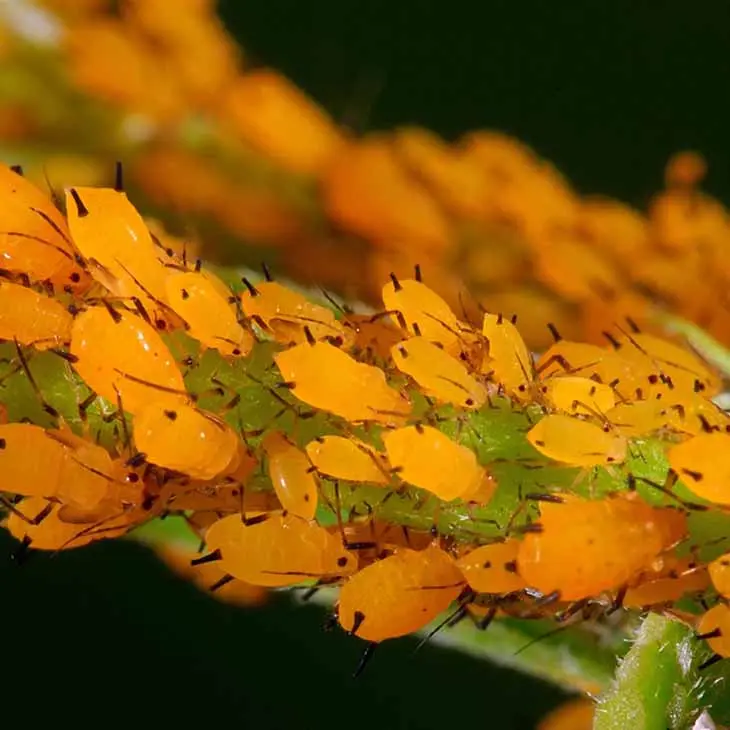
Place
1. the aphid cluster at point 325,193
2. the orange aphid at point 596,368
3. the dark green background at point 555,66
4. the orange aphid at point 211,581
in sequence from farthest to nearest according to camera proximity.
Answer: the dark green background at point 555,66, the aphid cluster at point 325,193, the orange aphid at point 211,581, the orange aphid at point 596,368

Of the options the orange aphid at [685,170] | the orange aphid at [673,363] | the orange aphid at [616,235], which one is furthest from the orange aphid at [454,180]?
the orange aphid at [673,363]

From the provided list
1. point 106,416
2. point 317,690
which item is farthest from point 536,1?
point 106,416

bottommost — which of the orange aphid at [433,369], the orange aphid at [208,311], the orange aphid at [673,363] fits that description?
the orange aphid at [208,311]

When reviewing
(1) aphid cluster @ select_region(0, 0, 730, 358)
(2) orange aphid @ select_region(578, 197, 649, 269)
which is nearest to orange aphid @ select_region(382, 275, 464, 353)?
(1) aphid cluster @ select_region(0, 0, 730, 358)

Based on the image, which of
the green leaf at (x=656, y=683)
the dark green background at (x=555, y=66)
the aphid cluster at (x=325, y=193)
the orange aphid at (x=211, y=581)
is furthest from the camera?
the dark green background at (x=555, y=66)

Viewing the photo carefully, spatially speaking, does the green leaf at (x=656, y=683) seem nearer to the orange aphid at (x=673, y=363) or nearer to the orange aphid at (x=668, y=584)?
the orange aphid at (x=668, y=584)

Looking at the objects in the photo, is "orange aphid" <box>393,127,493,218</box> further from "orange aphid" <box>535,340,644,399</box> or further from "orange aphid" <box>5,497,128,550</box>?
"orange aphid" <box>5,497,128,550</box>

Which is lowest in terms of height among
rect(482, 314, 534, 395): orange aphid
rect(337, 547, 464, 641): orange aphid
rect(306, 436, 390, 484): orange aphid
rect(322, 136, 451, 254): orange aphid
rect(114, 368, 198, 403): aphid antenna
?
rect(322, 136, 451, 254): orange aphid
